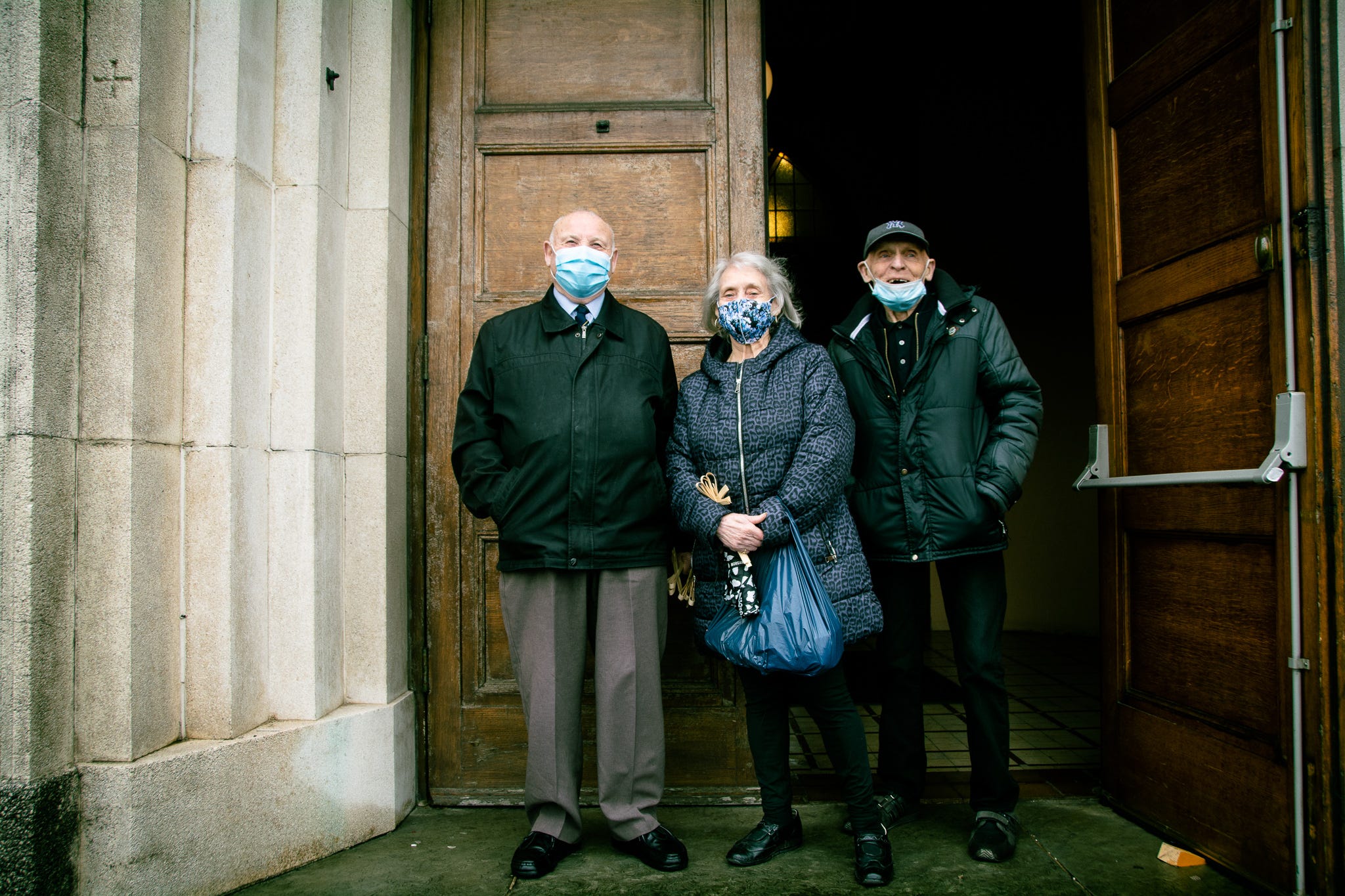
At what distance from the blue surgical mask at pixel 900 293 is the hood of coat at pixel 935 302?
0.04 meters

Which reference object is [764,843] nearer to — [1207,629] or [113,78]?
[1207,629]

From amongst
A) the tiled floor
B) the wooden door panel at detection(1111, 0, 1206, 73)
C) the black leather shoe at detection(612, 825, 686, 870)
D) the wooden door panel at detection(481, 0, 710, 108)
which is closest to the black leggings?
the black leather shoe at detection(612, 825, 686, 870)

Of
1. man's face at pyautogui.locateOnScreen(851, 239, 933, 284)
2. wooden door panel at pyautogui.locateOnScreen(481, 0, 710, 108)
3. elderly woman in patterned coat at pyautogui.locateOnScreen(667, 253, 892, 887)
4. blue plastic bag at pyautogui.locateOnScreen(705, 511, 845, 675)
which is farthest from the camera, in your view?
wooden door panel at pyautogui.locateOnScreen(481, 0, 710, 108)

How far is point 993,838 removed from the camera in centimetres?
241

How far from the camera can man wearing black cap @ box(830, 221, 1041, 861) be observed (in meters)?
2.45

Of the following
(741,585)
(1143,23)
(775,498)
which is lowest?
(741,585)

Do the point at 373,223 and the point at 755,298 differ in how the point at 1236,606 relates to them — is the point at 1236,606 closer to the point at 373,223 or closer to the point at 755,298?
the point at 755,298

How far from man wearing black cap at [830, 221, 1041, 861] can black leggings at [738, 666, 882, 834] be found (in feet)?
1.35

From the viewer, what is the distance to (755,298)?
7.99ft

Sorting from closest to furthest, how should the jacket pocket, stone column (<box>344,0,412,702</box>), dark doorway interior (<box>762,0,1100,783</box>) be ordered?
the jacket pocket < stone column (<box>344,0,412,702</box>) < dark doorway interior (<box>762,0,1100,783</box>)

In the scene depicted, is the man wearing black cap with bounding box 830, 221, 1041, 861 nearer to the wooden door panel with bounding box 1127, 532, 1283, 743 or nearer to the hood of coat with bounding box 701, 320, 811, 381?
the hood of coat with bounding box 701, 320, 811, 381

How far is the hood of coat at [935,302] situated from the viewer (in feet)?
8.42

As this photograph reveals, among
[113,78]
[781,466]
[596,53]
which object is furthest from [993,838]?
[113,78]

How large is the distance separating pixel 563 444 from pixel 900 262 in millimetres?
1213
